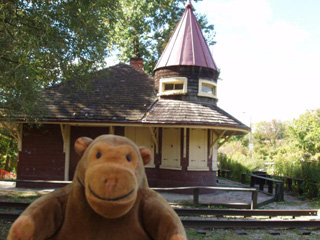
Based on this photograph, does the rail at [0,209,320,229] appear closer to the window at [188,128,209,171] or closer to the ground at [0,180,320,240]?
the ground at [0,180,320,240]

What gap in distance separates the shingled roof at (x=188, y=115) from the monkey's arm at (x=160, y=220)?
8.55m

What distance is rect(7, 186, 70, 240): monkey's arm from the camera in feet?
7.60

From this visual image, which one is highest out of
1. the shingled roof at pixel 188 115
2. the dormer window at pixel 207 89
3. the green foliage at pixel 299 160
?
the dormer window at pixel 207 89

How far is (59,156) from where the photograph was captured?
12586mm

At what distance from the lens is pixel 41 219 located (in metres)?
2.49

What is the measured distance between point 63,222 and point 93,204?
55 centimetres

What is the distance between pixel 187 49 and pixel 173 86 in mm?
1802

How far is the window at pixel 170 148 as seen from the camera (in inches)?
488

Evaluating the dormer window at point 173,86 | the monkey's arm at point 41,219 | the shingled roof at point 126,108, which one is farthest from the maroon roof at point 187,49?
the monkey's arm at point 41,219

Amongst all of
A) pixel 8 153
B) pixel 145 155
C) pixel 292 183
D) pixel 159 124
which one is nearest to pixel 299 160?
pixel 292 183

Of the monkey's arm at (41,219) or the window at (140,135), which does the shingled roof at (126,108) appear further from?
the monkey's arm at (41,219)

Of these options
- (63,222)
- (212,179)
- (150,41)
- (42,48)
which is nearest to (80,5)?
(42,48)

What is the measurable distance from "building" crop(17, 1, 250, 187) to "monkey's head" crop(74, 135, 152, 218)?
28.6ft

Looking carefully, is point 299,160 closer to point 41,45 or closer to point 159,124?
point 159,124
